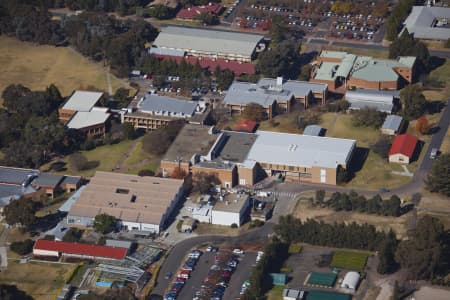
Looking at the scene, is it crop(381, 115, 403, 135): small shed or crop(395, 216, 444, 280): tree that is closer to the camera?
crop(395, 216, 444, 280): tree

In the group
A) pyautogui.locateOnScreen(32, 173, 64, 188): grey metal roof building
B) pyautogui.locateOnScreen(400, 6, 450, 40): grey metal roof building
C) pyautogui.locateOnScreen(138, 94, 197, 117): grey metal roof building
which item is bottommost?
pyautogui.locateOnScreen(32, 173, 64, 188): grey metal roof building

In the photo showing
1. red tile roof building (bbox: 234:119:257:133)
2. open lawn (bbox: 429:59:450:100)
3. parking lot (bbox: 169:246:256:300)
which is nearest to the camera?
parking lot (bbox: 169:246:256:300)

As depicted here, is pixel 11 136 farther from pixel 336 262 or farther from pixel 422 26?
pixel 422 26

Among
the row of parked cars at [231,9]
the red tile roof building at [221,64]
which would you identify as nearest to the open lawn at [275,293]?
the red tile roof building at [221,64]

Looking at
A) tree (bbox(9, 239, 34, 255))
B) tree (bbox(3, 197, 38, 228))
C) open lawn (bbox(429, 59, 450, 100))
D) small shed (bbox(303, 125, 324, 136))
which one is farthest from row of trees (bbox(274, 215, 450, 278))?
open lawn (bbox(429, 59, 450, 100))

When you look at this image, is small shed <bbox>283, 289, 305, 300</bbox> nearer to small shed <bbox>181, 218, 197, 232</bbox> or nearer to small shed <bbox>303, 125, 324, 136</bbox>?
small shed <bbox>181, 218, 197, 232</bbox>

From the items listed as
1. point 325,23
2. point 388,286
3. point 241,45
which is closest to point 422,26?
point 325,23

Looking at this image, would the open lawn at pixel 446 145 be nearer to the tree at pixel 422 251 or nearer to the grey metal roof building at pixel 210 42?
the tree at pixel 422 251
